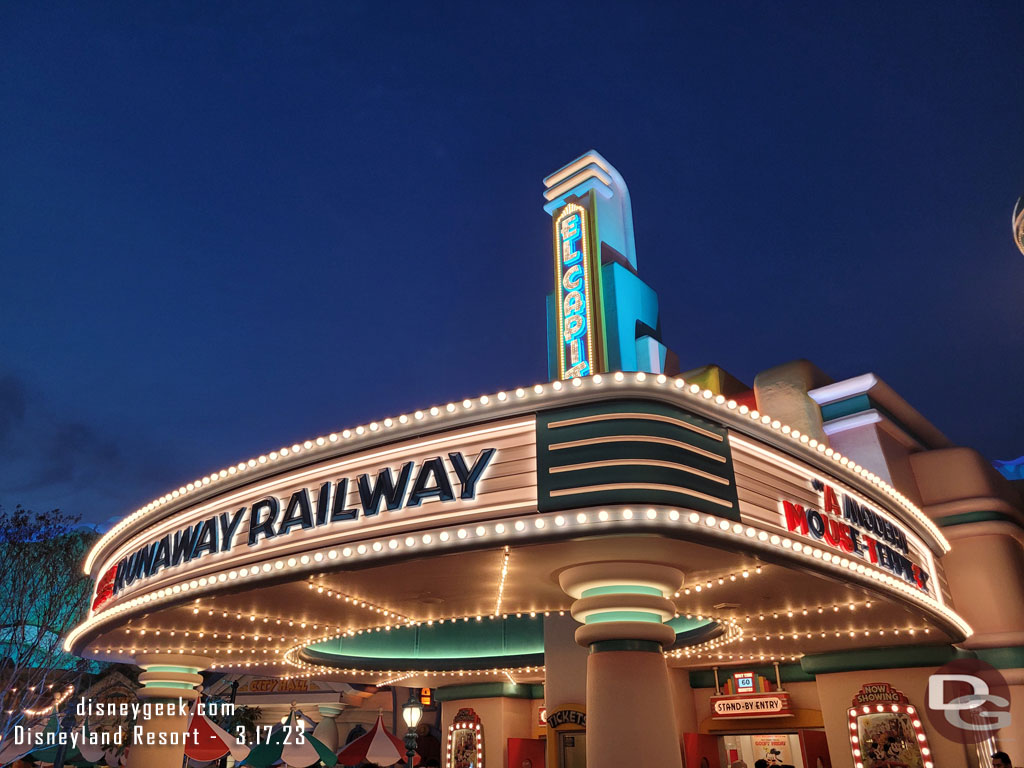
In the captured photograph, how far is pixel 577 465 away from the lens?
8531mm

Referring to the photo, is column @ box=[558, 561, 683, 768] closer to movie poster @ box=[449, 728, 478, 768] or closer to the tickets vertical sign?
the tickets vertical sign

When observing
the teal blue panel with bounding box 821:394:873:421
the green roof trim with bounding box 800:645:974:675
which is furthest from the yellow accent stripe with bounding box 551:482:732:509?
the teal blue panel with bounding box 821:394:873:421

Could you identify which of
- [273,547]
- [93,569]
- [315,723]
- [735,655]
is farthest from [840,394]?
[315,723]

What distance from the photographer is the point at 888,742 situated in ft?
52.3

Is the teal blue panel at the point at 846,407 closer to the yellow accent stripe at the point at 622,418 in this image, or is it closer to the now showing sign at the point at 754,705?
the now showing sign at the point at 754,705

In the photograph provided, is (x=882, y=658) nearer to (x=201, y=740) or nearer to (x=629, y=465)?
(x=629, y=465)

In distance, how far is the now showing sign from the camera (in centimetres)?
2023

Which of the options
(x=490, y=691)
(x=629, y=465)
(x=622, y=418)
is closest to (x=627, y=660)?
(x=629, y=465)

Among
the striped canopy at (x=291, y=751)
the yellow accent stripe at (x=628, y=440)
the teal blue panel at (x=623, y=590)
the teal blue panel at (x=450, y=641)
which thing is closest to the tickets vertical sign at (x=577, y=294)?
the teal blue panel at (x=450, y=641)

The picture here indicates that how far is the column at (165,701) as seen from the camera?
1548 cm

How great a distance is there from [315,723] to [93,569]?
22.3m

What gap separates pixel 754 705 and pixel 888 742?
16.1 ft

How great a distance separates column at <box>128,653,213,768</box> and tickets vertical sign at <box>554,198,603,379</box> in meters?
11.6

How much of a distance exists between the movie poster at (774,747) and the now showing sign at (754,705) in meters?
2.78
